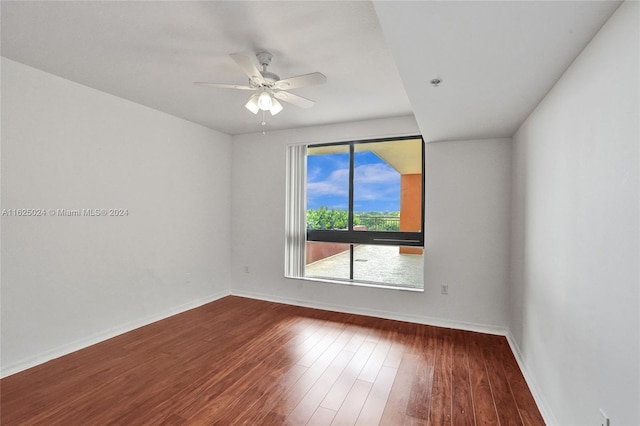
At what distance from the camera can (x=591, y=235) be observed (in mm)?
1405

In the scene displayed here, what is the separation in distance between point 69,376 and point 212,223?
96.0 inches

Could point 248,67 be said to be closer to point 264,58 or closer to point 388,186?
point 264,58

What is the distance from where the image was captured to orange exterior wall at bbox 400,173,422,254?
388cm

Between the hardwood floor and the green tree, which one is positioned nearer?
the hardwood floor

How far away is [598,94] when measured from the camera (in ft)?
4.47

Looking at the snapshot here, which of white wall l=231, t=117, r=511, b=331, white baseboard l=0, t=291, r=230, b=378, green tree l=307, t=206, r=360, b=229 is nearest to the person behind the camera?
white baseboard l=0, t=291, r=230, b=378

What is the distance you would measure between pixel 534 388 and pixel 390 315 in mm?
1746

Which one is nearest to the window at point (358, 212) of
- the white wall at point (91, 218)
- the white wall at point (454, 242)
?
the white wall at point (454, 242)

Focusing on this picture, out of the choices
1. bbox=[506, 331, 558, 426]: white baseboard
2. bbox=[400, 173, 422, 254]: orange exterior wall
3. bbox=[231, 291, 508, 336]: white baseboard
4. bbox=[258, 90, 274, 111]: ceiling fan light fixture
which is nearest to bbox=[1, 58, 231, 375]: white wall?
bbox=[231, 291, 508, 336]: white baseboard

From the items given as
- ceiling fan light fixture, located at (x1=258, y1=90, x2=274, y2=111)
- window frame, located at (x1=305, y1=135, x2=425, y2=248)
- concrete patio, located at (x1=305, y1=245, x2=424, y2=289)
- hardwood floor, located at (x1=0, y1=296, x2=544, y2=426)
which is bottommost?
hardwood floor, located at (x1=0, y1=296, x2=544, y2=426)

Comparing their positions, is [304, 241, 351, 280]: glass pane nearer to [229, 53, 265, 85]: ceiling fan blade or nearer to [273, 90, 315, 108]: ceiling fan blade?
[273, 90, 315, 108]: ceiling fan blade

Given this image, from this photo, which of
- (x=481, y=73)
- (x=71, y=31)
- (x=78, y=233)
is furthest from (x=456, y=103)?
(x=78, y=233)

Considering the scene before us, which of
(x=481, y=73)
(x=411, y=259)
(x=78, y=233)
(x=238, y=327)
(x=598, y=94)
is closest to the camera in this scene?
(x=598, y=94)

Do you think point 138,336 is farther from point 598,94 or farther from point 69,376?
point 598,94
